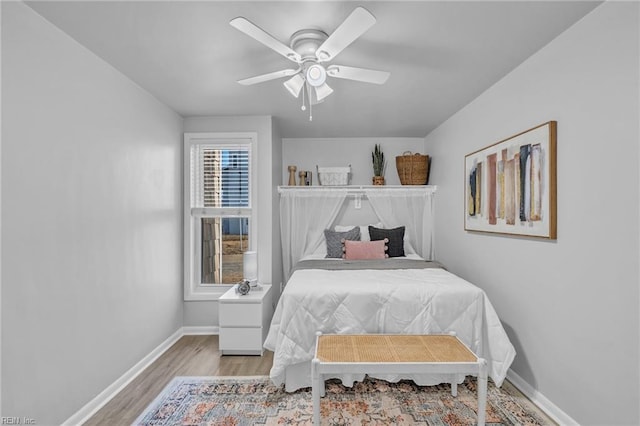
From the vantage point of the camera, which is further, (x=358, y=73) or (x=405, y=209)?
(x=405, y=209)

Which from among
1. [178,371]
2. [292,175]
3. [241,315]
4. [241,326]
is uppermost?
[292,175]

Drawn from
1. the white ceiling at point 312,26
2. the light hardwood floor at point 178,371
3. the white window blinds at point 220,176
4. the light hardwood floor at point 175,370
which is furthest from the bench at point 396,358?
the white window blinds at point 220,176

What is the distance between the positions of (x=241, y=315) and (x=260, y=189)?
1417mm

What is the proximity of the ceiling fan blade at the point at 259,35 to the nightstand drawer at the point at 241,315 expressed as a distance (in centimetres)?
230

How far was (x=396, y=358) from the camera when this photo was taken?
2182mm

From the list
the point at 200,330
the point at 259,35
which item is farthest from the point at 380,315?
the point at 200,330

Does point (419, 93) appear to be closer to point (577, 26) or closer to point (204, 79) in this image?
point (577, 26)

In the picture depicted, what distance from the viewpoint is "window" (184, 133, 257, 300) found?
4.15m

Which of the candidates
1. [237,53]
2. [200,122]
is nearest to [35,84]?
[237,53]

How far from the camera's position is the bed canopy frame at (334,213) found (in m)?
4.92

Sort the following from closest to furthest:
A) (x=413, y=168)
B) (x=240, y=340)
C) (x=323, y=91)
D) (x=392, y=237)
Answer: (x=323, y=91) < (x=240, y=340) < (x=392, y=237) < (x=413, y=168)

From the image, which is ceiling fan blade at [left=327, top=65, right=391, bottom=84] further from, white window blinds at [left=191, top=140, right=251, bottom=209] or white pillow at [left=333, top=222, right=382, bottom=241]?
white pillow at [left=333, top=222, right=382, bottom=241]

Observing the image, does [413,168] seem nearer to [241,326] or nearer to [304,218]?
[304,218]

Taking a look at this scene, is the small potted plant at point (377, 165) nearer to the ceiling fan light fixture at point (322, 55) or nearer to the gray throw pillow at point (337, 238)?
the gray throw pillow at point (337, 238)
